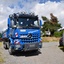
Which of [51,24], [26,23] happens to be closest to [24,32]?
[26,23]

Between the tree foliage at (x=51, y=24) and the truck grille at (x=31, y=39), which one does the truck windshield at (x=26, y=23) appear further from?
the tree foliage at (x=51, y=24)

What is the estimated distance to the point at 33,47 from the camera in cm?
1695

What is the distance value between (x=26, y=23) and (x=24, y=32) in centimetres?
81

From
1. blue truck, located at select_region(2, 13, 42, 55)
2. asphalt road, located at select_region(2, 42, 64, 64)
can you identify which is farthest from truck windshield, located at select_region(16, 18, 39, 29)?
asphalt road, located at select_region(2, 42, 64, 64)

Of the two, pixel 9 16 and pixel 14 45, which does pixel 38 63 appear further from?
pixel 9 16

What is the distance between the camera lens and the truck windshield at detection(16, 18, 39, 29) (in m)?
16.8

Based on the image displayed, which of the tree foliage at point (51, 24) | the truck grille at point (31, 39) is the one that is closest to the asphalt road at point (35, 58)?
the truck grille at point (31, 39)

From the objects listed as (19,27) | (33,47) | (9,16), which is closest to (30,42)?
(33,47)

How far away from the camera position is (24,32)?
1673 centimetres

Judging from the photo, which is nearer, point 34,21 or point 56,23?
point 34,21

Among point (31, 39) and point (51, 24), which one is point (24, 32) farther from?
point (51, 24)

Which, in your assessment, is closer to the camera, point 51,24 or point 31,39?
point 31,39

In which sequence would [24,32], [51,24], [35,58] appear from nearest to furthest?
[35,58]
[24,32]
[51,24]

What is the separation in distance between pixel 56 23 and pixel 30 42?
50.6 meters
